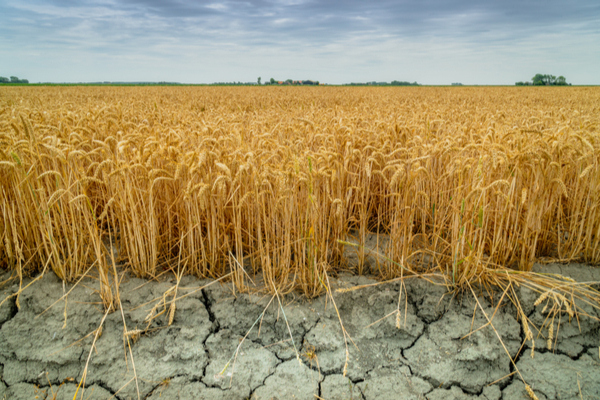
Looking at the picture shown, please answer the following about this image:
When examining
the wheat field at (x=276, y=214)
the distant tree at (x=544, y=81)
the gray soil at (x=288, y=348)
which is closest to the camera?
the gray soil at (x=288, y=348)

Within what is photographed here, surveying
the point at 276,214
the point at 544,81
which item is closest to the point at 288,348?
the point at 276,214

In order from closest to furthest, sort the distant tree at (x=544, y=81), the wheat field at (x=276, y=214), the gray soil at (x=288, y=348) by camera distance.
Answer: the gray soil at (x=288, y=348), the wheat field at (x=276, y=214), the distant tree at (x=544, y=81)

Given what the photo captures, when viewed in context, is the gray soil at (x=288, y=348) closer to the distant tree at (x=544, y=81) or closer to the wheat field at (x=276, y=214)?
the wheat field at (x=276, y=214)

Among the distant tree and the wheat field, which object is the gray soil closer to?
the wheat field

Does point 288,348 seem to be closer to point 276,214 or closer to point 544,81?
point 276,214

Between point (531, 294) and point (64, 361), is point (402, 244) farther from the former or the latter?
point (64, 361)

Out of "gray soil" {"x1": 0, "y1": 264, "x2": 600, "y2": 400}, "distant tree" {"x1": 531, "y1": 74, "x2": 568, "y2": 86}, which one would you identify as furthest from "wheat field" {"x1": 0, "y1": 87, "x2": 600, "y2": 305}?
"distant tree" {"x1": 531, "y1": 74, "x2": 568, "y2": 86}

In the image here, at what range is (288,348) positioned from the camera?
198 cm

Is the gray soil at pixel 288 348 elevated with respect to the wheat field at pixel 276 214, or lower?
lower

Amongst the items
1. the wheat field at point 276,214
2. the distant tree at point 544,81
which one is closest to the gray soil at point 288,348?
the wheat field at point 276,214

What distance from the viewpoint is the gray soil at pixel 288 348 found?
177 cm

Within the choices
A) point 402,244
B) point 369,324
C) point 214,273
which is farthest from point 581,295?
point 214,273

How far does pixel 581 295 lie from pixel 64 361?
3.21 meters

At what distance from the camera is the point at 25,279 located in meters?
2.46
